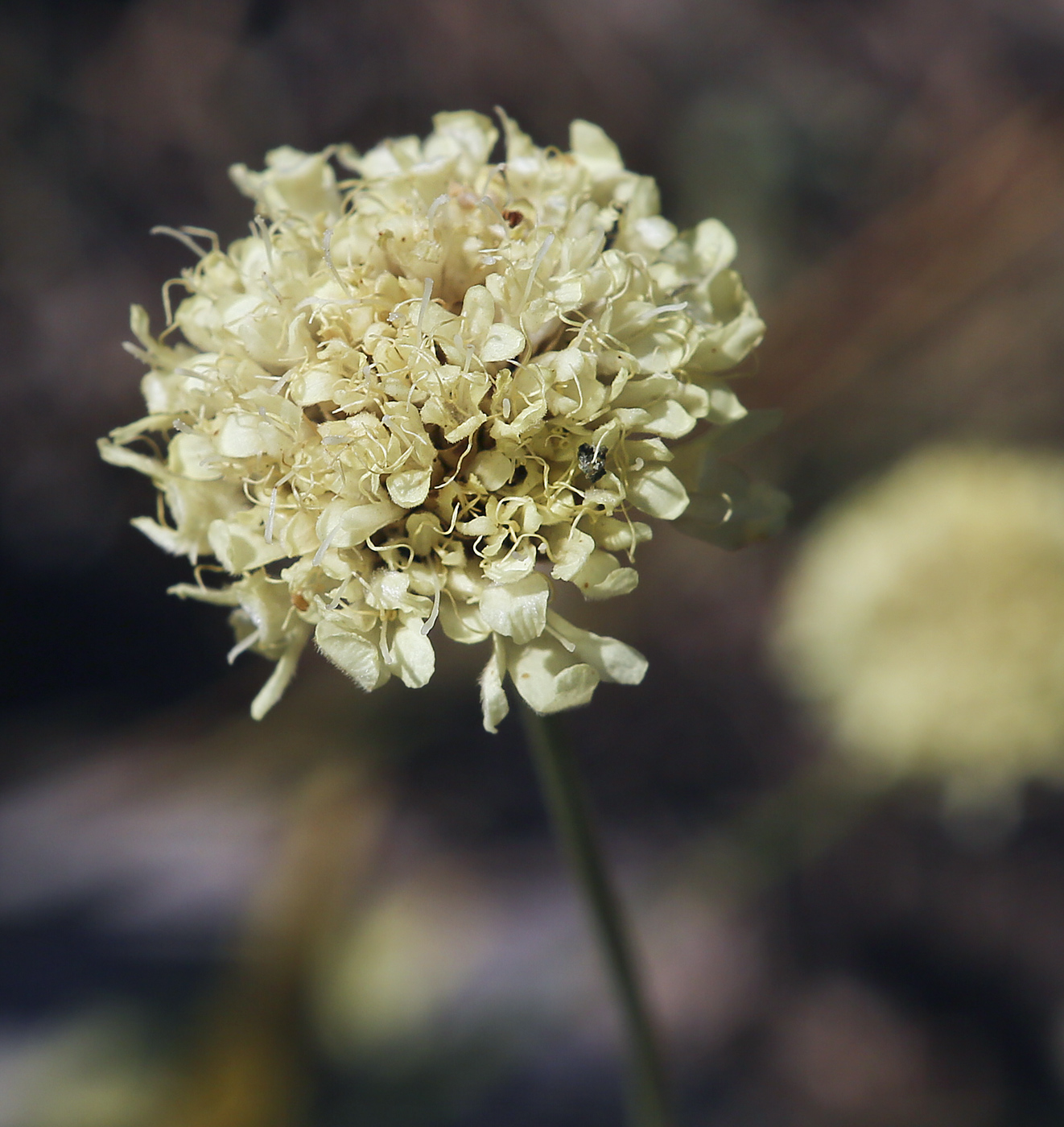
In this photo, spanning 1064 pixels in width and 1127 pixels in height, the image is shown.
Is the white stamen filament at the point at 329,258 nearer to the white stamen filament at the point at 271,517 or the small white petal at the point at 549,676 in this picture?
the white stamen filament at the point at 271,517

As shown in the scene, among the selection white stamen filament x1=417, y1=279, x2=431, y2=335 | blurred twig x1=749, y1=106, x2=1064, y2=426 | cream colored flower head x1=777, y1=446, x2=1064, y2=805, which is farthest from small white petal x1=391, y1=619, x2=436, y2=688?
blurred twig x1=749, y1=106, x2=1064, y2=426

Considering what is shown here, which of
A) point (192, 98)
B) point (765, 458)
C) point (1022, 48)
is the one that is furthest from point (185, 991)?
point (1022, 48)

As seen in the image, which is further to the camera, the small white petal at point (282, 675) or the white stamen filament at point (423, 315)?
the small white petal at point (282, 675)

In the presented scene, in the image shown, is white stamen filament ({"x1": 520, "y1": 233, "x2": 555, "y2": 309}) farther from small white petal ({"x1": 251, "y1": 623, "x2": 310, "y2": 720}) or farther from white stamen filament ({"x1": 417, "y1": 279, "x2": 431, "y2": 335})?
small white petal ({"x1": 251, "y1": 623, "x2": 310, "y2": 720})

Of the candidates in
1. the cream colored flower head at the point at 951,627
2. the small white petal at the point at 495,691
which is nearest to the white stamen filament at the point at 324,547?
the small white petal at the point at 495,691

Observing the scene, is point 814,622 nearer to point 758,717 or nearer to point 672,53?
point 758,717

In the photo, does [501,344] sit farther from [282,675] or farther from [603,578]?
[282,675]
